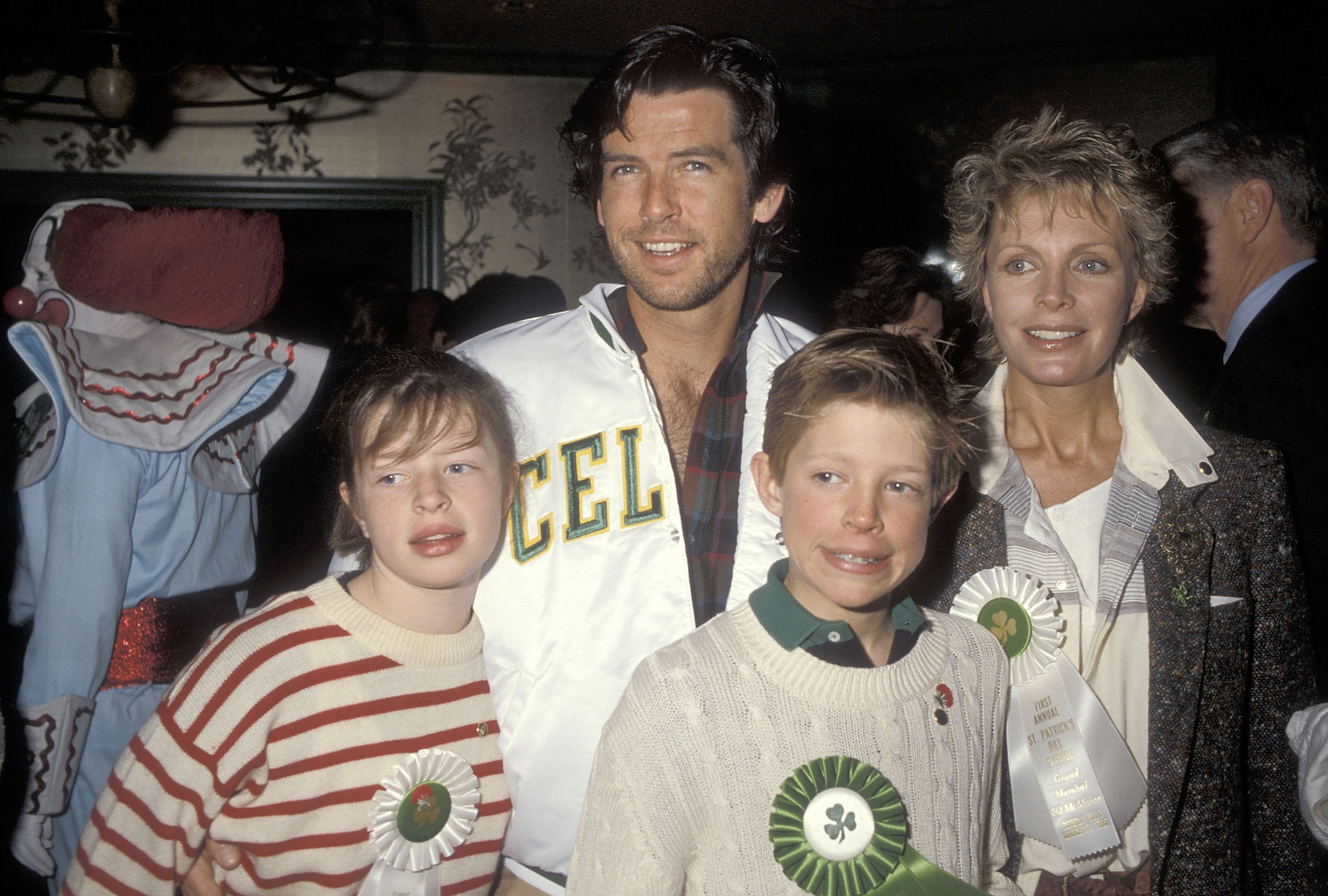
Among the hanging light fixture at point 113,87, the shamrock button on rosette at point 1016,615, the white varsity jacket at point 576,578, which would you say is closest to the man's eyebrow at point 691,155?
the white varsity jacket at point 576,578

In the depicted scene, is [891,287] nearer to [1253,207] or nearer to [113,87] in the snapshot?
[1253,207]

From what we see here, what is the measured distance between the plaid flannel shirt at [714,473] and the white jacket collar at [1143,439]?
388 mm

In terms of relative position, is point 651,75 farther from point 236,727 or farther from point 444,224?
point 444,224

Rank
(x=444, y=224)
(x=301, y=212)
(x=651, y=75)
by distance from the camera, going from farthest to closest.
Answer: (x=301, y=212), (x=444, y=224), (x=651, y=75)

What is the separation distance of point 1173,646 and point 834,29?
11.1 feet

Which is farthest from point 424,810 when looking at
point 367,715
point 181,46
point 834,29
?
point 834,29

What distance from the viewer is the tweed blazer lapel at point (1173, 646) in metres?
1.29

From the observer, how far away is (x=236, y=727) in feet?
3.69

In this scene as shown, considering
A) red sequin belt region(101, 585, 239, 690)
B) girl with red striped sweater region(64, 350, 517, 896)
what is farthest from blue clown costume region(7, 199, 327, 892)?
girl with red striped sweater region(64, 350, 517, 896)

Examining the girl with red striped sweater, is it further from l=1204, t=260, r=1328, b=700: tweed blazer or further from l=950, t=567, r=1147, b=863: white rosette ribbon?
l=1204, t=260, r=1328, b=700: tweed blazer

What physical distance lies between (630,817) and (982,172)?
1.11 m

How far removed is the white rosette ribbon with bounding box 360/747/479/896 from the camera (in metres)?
1.12

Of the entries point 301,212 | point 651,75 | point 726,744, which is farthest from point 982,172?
point 301,212

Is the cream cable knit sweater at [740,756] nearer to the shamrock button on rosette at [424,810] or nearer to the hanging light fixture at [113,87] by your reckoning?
the shamrock button on rosette at [424,810]
